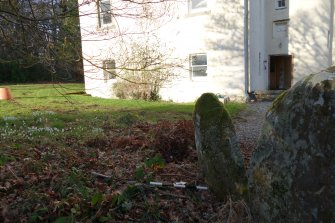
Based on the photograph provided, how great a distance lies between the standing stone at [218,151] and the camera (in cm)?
393

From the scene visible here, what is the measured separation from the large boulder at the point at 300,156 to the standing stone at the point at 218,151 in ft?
3.50

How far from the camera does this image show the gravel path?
21.3 feet

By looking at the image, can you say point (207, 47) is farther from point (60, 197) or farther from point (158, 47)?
point (60, 197)

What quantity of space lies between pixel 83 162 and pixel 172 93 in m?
12.8

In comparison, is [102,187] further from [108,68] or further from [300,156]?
[300,156]

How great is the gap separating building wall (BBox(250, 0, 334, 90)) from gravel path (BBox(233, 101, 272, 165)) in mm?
5001

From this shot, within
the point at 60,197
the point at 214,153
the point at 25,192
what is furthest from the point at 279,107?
the point at 25,192

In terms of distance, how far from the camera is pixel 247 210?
10.9ft

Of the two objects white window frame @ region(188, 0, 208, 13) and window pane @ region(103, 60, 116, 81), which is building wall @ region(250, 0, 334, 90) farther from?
window pane @ region(103, 60, 116, 81)

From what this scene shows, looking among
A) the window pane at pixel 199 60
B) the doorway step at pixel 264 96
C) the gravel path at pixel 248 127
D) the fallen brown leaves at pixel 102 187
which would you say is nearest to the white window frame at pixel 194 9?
the window pane at pixel 199 60

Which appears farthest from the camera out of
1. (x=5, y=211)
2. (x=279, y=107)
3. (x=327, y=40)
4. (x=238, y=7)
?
(x=327, y=40)

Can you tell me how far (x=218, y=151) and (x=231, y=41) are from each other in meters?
12.6

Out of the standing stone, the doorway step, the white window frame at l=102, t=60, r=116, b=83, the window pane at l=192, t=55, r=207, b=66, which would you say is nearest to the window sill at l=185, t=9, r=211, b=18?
the window pane at l=192, t=55, r=207, b=66

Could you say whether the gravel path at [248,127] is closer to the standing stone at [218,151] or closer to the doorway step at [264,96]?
the standing stone at [218,151]
